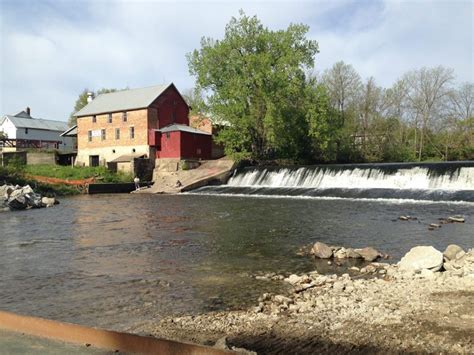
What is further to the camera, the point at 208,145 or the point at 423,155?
the point at 423,155

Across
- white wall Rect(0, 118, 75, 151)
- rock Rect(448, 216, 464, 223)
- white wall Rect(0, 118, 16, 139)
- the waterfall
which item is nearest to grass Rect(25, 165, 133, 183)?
the waterfall

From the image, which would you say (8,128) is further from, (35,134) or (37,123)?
(37,123)

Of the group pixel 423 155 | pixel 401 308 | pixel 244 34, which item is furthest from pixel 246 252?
pixel 423 155

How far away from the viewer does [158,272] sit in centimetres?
945

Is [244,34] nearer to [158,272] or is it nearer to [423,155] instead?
[423,155]

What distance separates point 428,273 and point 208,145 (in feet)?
139

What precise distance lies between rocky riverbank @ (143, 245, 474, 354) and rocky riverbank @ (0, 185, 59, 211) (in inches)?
833

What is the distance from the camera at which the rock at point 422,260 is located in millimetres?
8336

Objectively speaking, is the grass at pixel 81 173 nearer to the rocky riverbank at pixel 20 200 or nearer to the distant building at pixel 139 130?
the distant building at pixel 139 130

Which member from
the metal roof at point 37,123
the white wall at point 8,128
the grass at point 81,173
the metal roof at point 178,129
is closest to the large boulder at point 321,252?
the grass at point 81,173

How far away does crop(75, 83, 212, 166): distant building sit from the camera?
4672 centimetres

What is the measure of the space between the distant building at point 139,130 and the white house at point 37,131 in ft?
58.7

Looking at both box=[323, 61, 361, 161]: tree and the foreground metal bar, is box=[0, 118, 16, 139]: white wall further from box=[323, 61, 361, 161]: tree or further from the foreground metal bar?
the foreground metal bar

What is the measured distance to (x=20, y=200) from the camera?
24.7 metres
